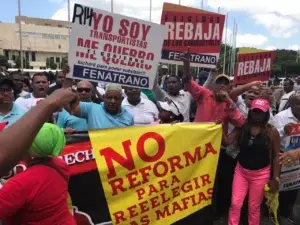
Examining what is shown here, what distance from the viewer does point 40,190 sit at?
7.14 ft

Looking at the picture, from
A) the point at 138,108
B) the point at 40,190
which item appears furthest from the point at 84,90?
the point at 40,190

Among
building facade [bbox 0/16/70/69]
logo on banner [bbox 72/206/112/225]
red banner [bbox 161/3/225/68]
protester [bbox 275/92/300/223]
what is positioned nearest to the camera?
logo on banner [bbox 72/206/112/225]

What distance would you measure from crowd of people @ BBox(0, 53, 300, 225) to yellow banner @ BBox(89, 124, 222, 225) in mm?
239

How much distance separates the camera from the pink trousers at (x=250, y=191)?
13.7 feet

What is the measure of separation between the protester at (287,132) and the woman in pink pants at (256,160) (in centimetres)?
67

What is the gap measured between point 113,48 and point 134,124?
88cm

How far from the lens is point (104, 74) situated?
442 centimetres

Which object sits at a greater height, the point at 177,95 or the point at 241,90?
the point at 241,90

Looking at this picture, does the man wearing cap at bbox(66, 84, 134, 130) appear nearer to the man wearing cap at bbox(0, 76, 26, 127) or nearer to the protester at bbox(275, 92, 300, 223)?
the man wearing cap at bbox(0, 76, 26, 127)

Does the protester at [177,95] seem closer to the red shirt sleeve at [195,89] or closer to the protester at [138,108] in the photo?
the protester at [138,108]

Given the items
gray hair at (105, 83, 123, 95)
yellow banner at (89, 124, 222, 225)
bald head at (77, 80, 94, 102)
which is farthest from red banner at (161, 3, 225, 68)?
yellow banner at (89, 124, 222, 225)

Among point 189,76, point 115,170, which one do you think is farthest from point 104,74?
point 115,170

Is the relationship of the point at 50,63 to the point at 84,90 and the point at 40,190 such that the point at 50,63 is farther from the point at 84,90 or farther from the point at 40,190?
the point at 40,190

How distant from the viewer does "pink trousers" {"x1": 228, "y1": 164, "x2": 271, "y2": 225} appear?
4.17 m
